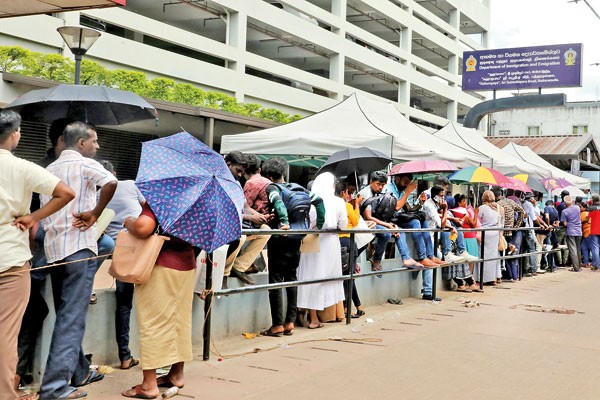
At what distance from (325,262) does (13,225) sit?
438cm

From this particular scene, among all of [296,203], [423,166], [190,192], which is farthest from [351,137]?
[190,192]

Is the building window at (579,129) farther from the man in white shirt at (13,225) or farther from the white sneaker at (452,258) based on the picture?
the man in white shirt at (13,225)

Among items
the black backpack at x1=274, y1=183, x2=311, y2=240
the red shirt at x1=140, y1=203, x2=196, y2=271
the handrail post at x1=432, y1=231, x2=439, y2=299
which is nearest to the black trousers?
the black backpack at x1=274, y1=183, x2=311, y2=240

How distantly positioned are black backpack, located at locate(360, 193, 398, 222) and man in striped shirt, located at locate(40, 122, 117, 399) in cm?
513

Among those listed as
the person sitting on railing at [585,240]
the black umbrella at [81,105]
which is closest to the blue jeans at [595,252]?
the person sitting on railing at [585,240]

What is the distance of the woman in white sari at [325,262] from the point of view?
8.00 metres

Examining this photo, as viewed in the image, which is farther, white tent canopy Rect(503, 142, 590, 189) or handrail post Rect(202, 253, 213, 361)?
white tent canopy Rect(503, 142, 590, 189)

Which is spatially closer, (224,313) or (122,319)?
(122,319)

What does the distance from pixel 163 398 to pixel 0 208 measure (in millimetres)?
1745

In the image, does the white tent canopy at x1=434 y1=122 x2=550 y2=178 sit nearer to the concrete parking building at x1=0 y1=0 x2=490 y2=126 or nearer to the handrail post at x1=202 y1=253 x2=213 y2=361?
the concrete parking building at x1=0 y1=0 x2=490 y2=126

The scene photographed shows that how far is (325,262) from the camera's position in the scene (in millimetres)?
8094

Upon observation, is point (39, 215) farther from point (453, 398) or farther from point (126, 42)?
point (126, 42)

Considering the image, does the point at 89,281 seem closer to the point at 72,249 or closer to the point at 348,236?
the point at 72,249

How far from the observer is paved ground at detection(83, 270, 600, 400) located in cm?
539
